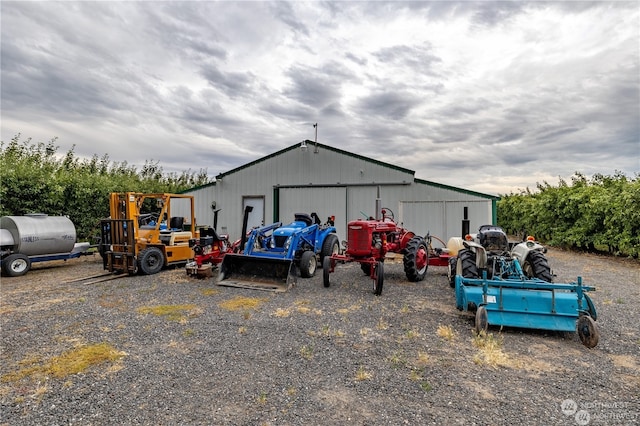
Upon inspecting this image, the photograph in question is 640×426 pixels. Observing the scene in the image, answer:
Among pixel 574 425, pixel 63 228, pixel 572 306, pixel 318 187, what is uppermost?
pixel 318 187

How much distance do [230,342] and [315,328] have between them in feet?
3.69

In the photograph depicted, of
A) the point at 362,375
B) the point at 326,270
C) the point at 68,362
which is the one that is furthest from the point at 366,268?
the point at 68,362

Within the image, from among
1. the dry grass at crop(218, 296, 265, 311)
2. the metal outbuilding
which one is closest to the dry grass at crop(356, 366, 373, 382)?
the dry grass at crop(218, 296, 265, 311)

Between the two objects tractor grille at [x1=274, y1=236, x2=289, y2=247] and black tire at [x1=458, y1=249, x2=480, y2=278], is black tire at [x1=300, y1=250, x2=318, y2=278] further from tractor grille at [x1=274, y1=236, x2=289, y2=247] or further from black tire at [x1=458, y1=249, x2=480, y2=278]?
black tire at [x1=458, y1=249, x2=480, y2=278]

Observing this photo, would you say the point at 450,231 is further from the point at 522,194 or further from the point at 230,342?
the point at 522,194

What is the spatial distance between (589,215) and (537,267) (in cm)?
956

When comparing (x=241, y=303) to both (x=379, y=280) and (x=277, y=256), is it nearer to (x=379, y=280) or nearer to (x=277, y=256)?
(x=277, y=256)

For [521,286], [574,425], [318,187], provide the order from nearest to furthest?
[574,425] → [521,286] → [318,187]

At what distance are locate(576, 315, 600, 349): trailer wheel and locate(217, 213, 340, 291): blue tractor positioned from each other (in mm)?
4522

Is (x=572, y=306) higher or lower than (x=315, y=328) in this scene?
higher

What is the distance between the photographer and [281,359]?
3754 millimetres

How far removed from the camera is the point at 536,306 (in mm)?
4418

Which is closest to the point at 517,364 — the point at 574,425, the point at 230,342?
the point at 574,425

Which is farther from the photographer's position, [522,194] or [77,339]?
[522,194]
